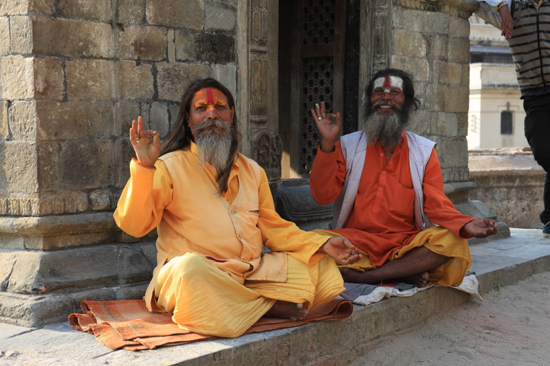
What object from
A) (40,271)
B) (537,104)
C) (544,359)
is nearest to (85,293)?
(40,271)

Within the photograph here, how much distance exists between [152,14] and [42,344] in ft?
6.86

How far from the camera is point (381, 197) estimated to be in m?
4.34

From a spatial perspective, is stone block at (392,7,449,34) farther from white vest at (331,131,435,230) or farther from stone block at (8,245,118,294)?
stone block at (8,245,118,294)

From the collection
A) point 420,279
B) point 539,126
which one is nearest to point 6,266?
point 420,279

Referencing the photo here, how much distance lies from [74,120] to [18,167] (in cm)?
41

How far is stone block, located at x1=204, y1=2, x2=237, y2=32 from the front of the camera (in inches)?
176

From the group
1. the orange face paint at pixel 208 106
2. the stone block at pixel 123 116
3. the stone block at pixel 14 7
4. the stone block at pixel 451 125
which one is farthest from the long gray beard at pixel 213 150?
the stone block at pixel 451 125

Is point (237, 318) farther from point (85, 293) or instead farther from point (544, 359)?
point (544, 359)

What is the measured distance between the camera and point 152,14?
4152 mm

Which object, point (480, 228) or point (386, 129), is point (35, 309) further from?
point (480, 228)

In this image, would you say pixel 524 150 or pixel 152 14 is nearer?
pixel 152 14

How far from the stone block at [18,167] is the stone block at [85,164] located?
0.16 m

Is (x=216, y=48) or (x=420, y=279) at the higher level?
(x=216, y=48)

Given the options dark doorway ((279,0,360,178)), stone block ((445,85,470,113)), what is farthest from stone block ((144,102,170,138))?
stone block ((445,85,470,113))
